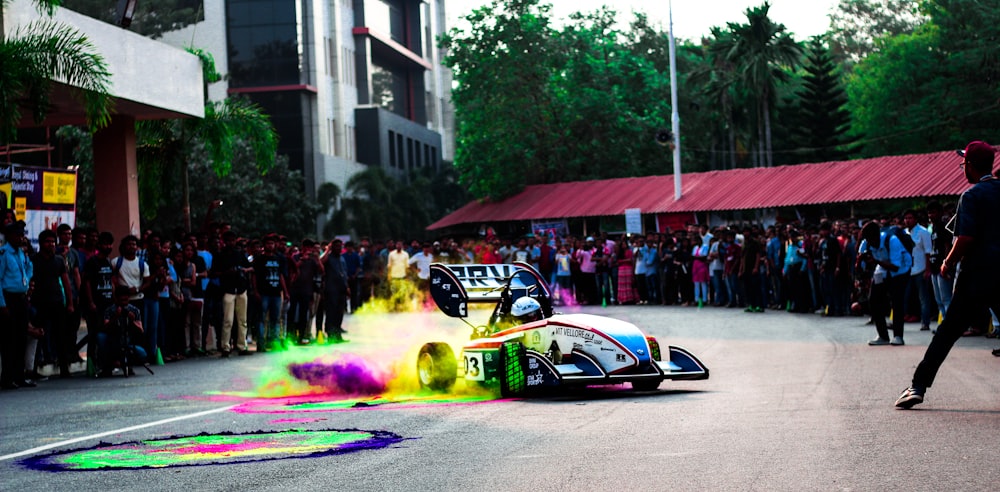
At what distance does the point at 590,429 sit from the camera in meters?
9.62

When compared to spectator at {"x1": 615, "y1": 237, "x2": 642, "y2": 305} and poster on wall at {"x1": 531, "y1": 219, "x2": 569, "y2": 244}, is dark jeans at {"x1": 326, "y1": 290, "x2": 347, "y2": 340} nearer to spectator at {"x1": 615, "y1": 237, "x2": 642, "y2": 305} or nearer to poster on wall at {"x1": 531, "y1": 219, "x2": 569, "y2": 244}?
spectator at {"x1": 615, "y1": 237, "x2": 642, "y2": 305}

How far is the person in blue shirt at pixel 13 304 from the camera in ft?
53.3

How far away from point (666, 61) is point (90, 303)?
70320 mm

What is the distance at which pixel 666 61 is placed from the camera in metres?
84.8

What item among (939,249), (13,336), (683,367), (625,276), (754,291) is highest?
(939,249)

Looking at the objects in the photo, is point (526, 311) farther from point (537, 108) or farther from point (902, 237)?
point (537, 108)

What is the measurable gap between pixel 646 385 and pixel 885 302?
20.3 ft

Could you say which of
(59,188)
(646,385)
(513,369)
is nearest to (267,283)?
(59,188)

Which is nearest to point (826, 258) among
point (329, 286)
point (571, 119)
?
point (329, 286)

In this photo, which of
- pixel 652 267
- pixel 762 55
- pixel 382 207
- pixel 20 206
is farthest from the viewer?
pixel 762 55

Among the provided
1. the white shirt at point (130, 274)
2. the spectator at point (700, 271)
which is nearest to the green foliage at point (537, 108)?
the spectator at point (700, 271)

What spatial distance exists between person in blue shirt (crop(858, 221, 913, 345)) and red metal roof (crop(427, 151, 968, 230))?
24.3 metres

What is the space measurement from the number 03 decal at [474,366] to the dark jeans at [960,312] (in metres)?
4.67

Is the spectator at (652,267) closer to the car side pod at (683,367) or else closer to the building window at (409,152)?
the car side pod at (683,367)
